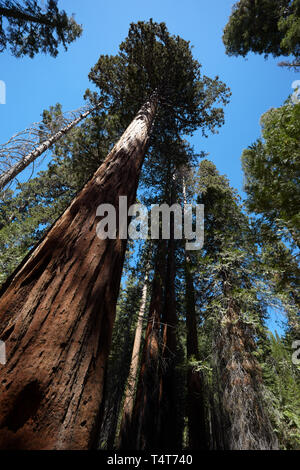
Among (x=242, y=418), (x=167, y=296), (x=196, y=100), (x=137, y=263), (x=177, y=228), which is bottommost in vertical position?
(x=242, y=418)

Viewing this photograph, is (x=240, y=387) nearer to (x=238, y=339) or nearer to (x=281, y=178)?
(x=238, y=339)

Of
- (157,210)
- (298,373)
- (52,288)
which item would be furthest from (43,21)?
(298,373)

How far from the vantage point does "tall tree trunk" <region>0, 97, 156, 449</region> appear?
25.7 inches

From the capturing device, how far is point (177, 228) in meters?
9.28

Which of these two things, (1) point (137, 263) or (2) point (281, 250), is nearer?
(2) point (281, 250)

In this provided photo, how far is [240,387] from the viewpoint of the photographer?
349 cm

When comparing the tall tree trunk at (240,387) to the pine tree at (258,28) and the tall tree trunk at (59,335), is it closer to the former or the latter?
the tall tree trunk at (59,335)

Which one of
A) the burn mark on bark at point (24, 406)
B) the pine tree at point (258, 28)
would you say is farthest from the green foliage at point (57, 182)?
the pine tree at point (258, 28)

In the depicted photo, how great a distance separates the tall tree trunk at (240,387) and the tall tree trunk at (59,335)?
12.1 feet

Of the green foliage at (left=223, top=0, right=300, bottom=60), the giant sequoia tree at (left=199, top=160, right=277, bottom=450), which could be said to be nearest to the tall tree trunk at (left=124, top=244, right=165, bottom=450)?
the giant sequoia tree at (left=199, top=160, right=277, bottom=450)

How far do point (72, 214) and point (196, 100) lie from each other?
27.3 feet

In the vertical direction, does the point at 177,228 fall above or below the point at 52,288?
above
